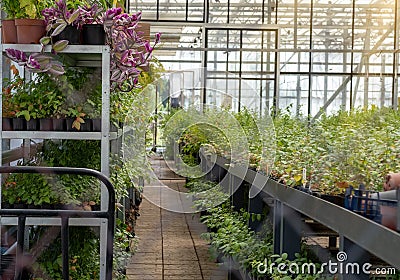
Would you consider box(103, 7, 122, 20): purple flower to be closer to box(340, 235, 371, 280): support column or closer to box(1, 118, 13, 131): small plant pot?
box(1, 118, 13, 131): small plant pot

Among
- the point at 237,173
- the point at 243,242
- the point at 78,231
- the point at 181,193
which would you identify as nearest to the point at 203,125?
the point at 181,193

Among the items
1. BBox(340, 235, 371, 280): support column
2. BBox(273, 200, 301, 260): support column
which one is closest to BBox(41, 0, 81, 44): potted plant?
BBox(273, 200, 301, 260): support column

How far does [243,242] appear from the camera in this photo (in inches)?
161

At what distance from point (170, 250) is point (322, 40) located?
292 inches

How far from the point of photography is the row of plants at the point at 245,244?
3.18 meters

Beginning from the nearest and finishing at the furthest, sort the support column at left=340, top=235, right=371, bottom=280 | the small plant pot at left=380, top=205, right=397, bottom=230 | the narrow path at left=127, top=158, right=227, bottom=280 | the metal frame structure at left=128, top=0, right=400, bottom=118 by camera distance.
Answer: the small plant pot at left=380, top=205, right=397, bottom=230, the support column at left=340, top=235, right=371, bottom=280, the narrow path at left=127, top=158, right=227, bottom=280, the metal frame structure at left=128, top=0, right=400, bottom=118

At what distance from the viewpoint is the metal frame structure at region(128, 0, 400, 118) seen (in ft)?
37.9

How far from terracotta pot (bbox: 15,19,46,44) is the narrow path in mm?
2171

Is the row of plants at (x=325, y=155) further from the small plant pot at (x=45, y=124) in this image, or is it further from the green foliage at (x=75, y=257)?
the small plant pot at (x=45, y=124)

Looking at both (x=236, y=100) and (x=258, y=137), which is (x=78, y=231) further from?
(x=236, y=100)

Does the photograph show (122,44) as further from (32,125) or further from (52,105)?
(32,125)

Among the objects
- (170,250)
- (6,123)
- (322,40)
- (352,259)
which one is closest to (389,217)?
(352,259)

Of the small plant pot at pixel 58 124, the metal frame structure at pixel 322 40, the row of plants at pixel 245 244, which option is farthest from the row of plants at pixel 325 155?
the metal frame structure at pixel 322 40

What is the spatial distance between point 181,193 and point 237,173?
4274 mm
